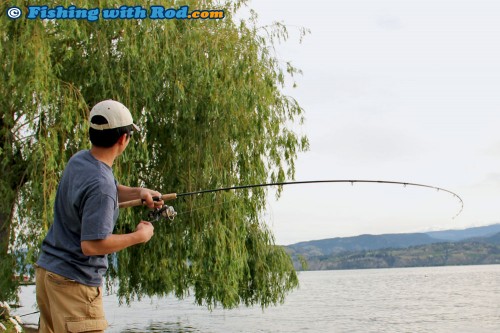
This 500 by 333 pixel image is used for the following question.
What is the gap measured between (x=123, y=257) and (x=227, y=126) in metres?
3.09

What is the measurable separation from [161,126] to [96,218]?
9469 millimetres

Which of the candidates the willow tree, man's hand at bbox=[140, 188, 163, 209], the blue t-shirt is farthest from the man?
the willow tree

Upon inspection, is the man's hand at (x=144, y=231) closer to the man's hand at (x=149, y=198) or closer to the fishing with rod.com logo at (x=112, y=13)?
the man's hand at (x=149, y=198)

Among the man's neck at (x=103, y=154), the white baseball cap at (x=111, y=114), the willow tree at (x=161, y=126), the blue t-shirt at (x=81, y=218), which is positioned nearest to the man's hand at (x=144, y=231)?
the blue t-shirt at (x=81, y=218)

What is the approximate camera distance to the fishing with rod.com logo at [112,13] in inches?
383

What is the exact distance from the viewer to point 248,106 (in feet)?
39.8

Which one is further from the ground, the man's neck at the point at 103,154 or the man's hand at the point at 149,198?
the man's neck at the point at 103,154

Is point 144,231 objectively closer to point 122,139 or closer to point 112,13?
point 122,139

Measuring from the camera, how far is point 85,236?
106 inches

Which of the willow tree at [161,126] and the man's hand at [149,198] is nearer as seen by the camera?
the man's hand at [149,198]

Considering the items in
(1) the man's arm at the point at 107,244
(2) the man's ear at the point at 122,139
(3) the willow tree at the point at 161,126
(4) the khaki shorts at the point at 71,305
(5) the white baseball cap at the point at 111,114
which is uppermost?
(3) the willow tree at the point at 161,126

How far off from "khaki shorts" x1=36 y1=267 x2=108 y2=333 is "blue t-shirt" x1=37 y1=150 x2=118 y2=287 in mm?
34

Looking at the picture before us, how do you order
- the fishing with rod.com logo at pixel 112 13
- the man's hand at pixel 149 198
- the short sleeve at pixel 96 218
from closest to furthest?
the short sleeve at pixel 96 218, the man's hand at pixel 149 198, the fishing with rod.com logo at pixel 112 13

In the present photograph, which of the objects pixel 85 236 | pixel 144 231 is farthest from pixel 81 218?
pixel 144 231
